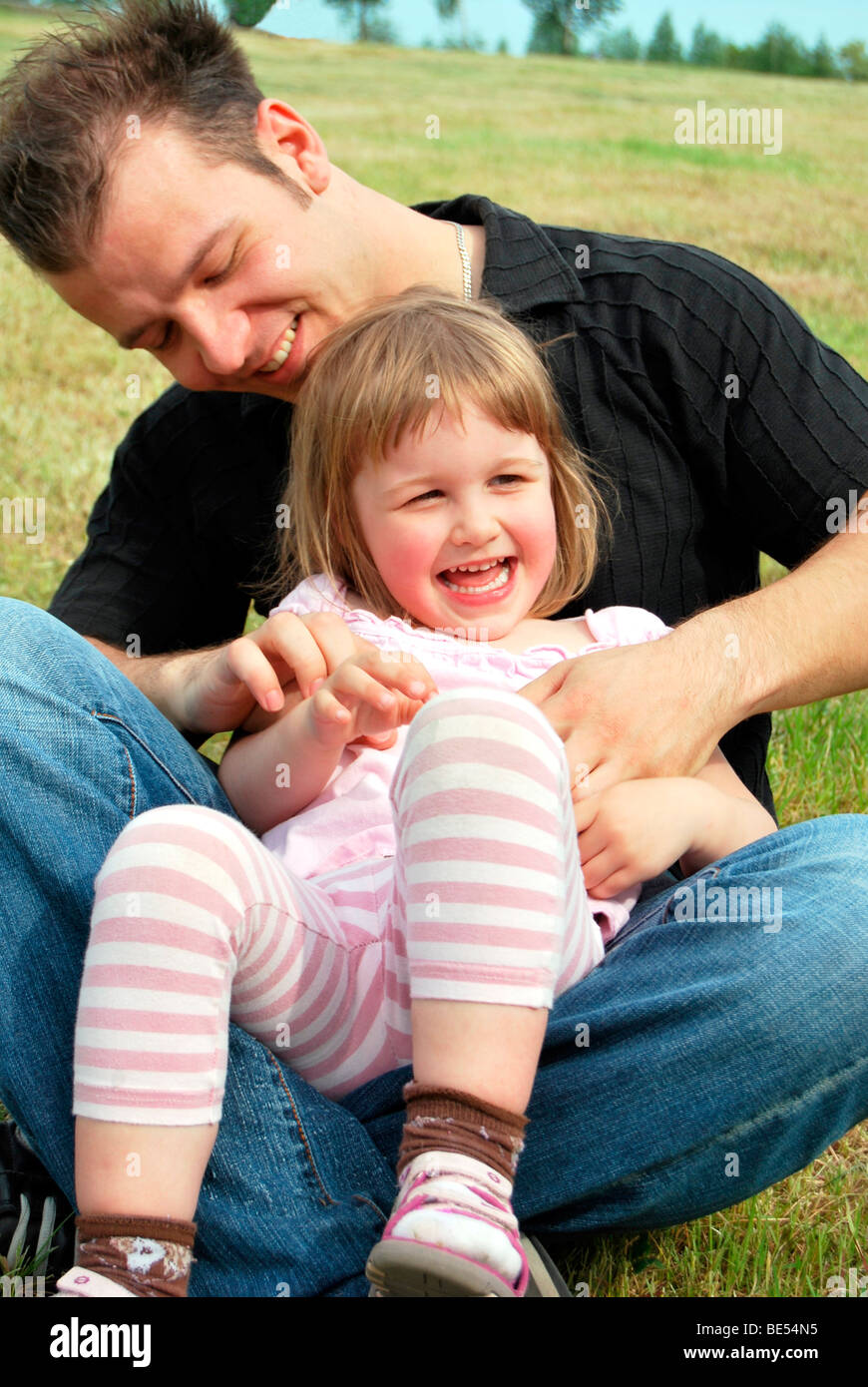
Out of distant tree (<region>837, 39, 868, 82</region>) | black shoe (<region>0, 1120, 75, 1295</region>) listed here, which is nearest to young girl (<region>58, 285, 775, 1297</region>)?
black shoe (<region>0, 1120, 75, 1295</region>)

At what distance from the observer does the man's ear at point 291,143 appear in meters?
2.37

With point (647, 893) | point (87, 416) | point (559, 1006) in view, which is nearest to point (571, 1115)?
point (559, 1006)

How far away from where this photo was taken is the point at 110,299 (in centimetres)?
232

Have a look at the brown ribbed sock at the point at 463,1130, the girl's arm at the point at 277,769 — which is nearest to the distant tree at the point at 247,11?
the girl's arm at the point at 277,769

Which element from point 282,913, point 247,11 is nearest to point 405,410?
point 282,913

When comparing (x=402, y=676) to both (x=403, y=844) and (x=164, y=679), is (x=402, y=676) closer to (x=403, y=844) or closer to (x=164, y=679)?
(x=403, y=844)

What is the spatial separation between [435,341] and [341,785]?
0.70m

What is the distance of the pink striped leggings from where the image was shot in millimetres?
1398

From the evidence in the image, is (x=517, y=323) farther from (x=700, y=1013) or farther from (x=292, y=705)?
(x=700, y=1013)

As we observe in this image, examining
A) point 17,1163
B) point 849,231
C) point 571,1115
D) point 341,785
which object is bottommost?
point 17,1163

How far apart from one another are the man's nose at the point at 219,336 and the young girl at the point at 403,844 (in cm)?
13

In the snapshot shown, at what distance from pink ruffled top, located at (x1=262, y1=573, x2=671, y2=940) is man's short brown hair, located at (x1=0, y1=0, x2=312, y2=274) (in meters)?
0.71

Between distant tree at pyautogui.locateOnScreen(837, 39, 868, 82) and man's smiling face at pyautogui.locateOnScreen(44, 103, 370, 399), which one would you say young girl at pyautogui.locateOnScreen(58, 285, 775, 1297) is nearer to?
man's smiling face at pyautogui.locateOnScreen(44, 103, 370, 399)

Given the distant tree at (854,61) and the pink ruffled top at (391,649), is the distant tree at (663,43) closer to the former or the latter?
the distant tree at (854,61)
